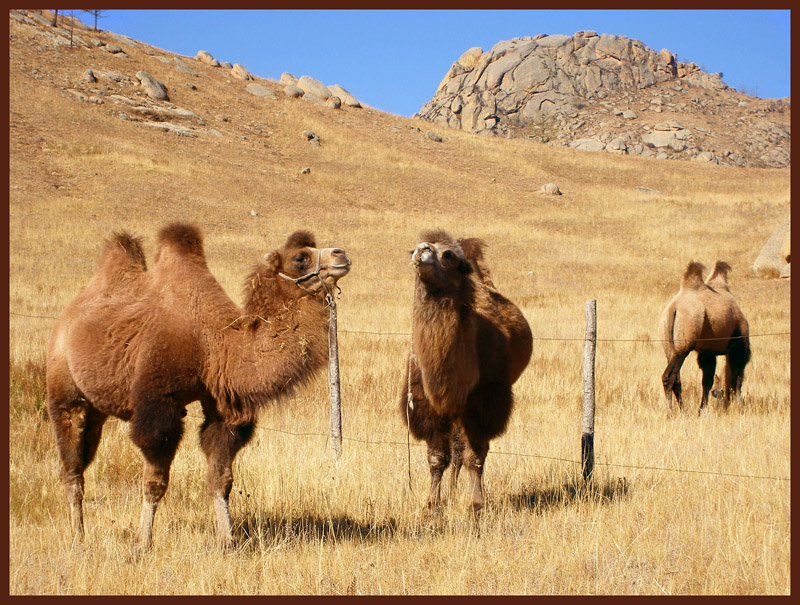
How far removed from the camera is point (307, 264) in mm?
5457

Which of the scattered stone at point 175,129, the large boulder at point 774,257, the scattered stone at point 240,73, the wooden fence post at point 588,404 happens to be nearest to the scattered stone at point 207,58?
the scattered stone at point 240,73

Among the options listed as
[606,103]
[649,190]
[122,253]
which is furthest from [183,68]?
[606,103]

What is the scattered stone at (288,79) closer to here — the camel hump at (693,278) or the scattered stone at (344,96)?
the scattered stone at (344,96)

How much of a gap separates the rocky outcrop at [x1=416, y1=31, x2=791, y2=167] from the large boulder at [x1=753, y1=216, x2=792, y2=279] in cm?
6947

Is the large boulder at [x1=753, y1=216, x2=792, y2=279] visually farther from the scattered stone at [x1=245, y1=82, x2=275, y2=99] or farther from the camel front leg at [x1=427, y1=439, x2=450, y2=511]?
the scattered stone at [x1=245, y1=82, x2=275, y2=99]

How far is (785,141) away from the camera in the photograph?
10912 centimetres

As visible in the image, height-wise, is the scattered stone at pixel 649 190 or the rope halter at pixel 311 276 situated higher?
the scattered stone at pixel 649 190

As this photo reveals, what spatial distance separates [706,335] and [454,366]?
22.8ft

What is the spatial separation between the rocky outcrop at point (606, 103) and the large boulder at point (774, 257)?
69.5 meters

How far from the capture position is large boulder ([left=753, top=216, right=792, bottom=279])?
91.5 feet

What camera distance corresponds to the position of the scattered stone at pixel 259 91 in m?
61.6

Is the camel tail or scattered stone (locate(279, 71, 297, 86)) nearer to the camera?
the camel tail

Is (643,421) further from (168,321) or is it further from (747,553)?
(168,321)

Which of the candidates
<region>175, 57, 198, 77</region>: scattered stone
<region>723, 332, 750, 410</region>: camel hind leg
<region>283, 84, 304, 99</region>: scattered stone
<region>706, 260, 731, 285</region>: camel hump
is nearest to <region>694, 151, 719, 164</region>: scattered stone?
<region>283, 84, 304, 99</region>: scattered stone
